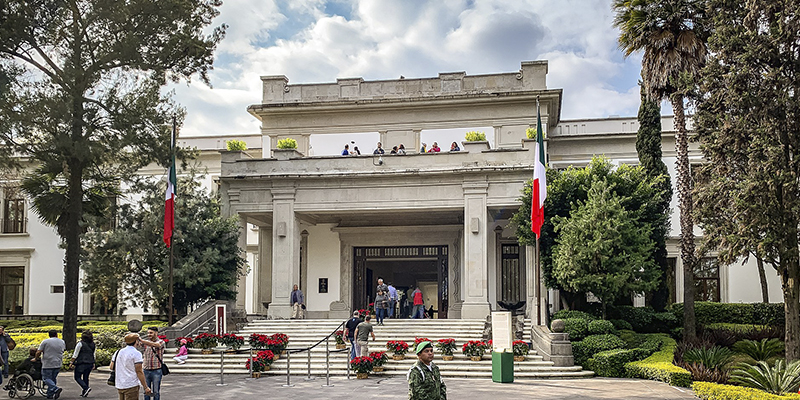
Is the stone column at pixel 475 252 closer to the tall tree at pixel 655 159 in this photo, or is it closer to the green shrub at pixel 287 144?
the tall tree at pixel 655 159

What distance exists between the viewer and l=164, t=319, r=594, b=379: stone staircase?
A: 68.3ft

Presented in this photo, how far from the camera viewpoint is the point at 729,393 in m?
15.1

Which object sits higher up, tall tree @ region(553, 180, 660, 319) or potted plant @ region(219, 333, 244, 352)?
tall tree @ region(553, 180, 660, 319)

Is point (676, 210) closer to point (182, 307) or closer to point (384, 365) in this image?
point (384, 365)

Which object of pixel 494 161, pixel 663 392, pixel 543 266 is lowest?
pixel 663 392

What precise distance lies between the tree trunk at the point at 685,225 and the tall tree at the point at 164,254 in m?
15.8

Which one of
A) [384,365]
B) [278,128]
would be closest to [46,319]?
[278,128]

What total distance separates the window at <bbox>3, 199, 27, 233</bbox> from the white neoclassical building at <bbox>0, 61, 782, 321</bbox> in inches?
271

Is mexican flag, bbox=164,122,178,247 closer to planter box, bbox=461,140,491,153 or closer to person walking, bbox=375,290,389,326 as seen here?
person walking, bbox=375,290,389,326

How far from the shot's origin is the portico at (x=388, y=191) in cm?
2883

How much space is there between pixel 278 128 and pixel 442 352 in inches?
623

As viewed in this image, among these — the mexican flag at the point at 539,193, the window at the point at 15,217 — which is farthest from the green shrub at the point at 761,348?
the window at the point at 15,217

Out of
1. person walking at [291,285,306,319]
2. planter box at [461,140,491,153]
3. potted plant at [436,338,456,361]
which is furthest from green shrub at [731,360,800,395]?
person walking at [291,285,306,319]

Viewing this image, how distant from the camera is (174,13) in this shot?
2377 cm
